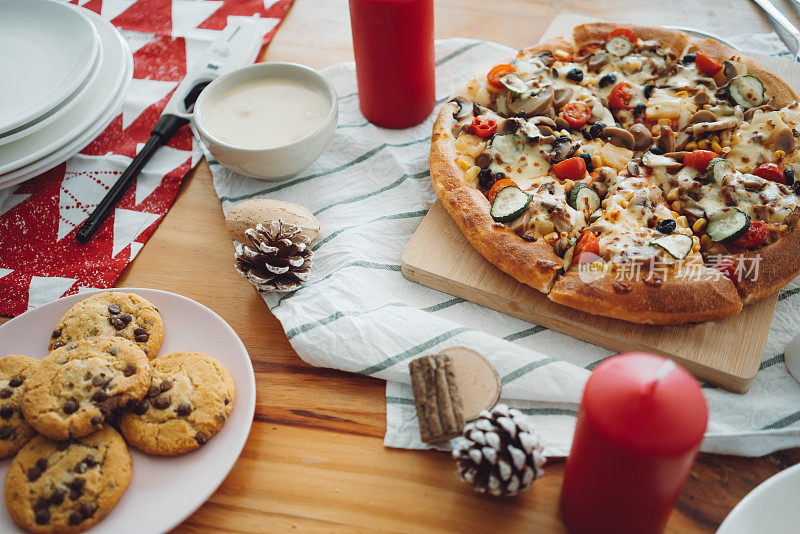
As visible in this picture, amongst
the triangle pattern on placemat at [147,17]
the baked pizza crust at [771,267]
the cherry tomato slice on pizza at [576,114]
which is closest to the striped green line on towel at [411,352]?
the baked pizza crust at [771,267]

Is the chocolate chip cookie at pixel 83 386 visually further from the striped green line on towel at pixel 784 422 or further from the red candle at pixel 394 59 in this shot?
the striped green line on towel at pixel 784 422

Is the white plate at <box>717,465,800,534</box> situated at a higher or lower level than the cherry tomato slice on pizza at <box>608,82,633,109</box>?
lower

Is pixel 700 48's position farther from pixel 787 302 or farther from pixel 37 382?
pixel 37 382

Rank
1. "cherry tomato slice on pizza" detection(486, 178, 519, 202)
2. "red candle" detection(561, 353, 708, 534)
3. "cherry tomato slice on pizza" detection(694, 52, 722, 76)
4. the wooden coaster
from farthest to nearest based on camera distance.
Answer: "cherry tomato slice on pizza" detection(694, 52, 722, 76)
"cherry tomato slice on pizza" detection(486, 178, 519, 202)
the wooden coaster
"red candle" detection(561, 353, 708, 534)

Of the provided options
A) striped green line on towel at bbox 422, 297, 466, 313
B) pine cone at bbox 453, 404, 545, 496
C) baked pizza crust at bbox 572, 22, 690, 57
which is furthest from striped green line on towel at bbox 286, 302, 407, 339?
baked pizza crust at bbox 572, 22, 690, 57

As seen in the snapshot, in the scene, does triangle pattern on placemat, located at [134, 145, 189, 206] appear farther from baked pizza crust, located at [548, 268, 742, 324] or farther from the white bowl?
baked pizza crust, located at [548, 268, 742, 324]
